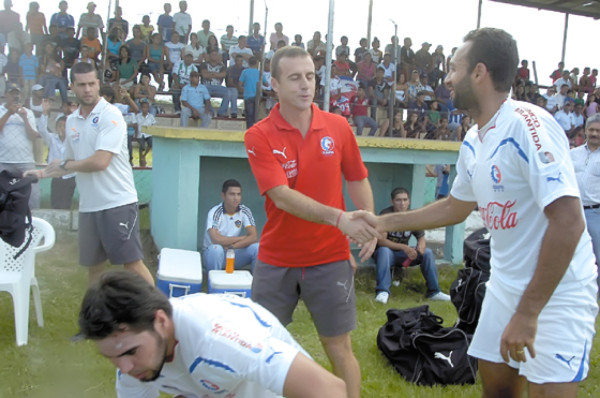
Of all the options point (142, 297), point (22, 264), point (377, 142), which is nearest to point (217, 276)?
point (22, 264)

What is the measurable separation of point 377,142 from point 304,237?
4.64 metres

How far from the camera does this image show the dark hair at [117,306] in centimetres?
183

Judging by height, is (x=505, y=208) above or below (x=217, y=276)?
above

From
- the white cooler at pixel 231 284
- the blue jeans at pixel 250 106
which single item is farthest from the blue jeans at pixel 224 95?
the white cooler at pixel 231 284

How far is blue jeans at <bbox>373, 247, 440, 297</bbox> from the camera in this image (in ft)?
24.4

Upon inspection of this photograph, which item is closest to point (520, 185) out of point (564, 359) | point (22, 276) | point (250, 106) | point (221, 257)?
point (564, 359)

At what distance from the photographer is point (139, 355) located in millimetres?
1886

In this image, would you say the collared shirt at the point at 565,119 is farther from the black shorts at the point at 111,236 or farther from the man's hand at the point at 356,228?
the man's hand at the point at 356,228

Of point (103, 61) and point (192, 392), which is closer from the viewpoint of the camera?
point (192, 392)

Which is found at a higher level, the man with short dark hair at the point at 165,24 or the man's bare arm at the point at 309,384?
the man with short dark hair at the point at 165,24

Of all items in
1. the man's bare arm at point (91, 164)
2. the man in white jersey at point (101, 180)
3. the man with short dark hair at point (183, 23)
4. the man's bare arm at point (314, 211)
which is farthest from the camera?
the man with short dark hair at point (183, 23)

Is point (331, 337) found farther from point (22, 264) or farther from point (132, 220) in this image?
point (22, 264)

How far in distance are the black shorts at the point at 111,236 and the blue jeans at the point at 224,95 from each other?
8445 mm

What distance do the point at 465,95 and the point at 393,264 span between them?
5360 mm
